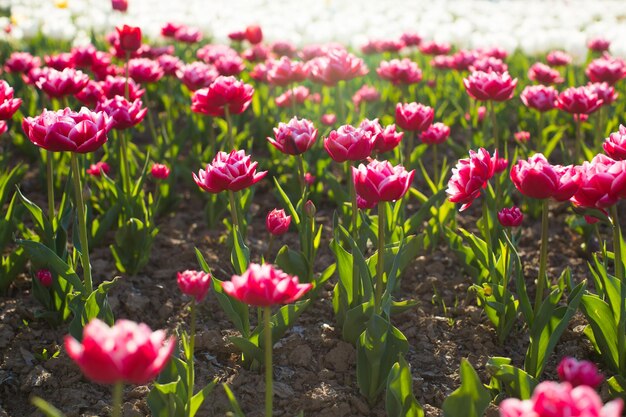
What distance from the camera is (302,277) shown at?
124 inches

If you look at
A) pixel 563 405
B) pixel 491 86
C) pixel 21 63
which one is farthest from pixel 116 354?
pixel 21 63

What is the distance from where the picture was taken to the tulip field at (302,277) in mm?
2178

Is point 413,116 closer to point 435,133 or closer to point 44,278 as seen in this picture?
point 435,133

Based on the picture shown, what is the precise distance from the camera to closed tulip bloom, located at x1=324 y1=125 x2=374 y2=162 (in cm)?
257

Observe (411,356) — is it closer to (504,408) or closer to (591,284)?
(591,284)

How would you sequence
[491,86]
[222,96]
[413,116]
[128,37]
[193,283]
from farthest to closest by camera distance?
[128,37], [491,86], [413,116], [222,96], [193,283]

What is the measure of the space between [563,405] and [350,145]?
1.43 meters

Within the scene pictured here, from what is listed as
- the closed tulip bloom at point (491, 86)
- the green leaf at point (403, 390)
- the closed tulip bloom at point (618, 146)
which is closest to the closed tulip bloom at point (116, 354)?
the green leaf at point (403, 390)

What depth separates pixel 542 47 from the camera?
8.34m

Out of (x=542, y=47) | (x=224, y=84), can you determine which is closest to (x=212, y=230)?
(x=224, y=84)

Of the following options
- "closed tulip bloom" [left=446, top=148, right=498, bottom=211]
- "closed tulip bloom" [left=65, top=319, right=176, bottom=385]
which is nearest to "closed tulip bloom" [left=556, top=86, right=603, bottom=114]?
"closed tulip bloom" [left=446, top=148, right=498, bottom=211]

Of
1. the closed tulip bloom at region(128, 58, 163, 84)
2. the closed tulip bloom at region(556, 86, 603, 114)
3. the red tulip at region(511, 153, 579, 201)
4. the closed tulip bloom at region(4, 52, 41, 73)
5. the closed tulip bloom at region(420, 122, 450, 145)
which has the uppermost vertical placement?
the red tulip at region(511, 153, 579, 201)

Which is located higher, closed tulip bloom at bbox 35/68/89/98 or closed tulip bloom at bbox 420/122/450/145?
closed tulip bloom at bbox 35/68/89/98

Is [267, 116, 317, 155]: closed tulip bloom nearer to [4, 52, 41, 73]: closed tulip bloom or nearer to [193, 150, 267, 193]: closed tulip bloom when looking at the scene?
[193, 150, 267, 193]: closed tulip bloom
